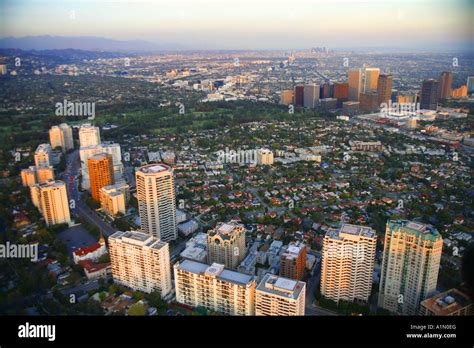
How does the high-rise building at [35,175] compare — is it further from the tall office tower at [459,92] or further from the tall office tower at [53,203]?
the tall office tower at [459,92]

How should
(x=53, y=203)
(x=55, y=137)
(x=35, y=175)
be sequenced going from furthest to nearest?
(x=55, y=137), (x=35, y=175), (x=53, y=203)

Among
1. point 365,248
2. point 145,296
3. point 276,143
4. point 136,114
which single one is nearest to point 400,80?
point 276,143

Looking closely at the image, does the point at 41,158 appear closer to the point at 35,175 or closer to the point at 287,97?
the point at 35,175

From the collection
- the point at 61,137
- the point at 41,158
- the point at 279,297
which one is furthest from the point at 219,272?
the point at 61,137

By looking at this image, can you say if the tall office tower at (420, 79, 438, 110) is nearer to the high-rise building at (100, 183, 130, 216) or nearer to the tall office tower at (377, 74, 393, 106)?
the tall office tower at (377, 74, 393, 106)

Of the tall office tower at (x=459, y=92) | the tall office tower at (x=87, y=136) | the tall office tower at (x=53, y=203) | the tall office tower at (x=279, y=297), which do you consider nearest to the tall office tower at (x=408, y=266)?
the tall office tower at (x=279, y=297)

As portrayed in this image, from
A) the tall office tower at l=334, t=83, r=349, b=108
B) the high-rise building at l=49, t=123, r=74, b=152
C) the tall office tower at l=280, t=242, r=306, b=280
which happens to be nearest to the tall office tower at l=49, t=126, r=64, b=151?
the high-rise building at l=49, t=123, r=74, b=152

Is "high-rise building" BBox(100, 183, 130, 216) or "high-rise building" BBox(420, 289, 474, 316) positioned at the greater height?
"high-rise building" BBox(420, 289, 474, 316)
